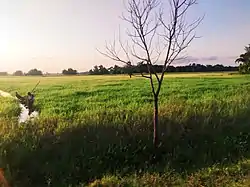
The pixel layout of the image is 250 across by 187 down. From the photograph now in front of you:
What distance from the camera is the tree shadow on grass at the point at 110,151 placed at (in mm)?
7785

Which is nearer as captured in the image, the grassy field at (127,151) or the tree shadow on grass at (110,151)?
the grassy field at (127,151)

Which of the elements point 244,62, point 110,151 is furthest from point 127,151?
point 244,62

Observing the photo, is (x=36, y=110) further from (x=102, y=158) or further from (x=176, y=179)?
(x=176, y=179)

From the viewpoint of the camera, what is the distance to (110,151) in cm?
874

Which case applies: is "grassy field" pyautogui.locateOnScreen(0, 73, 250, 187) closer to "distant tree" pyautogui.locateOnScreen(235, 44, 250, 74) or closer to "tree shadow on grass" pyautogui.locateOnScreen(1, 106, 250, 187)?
"tree shadow on grass" pyautogui.locateOnScreen(1, 106, 250, 187)

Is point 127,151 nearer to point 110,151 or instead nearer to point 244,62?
point 110,151

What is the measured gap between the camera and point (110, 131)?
9.84 meters

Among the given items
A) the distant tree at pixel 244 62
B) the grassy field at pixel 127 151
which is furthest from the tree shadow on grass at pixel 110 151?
the distant tree at pixel 244 62

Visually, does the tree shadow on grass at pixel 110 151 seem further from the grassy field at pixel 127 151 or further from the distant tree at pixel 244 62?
the distant tree at pixel 244 62

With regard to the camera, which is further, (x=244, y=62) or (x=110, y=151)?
(x=244, y=62)

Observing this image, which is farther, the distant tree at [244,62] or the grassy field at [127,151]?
the distant tree at [244,62]

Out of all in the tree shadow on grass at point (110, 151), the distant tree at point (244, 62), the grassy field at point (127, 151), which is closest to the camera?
the grassy field at point (127, 151)

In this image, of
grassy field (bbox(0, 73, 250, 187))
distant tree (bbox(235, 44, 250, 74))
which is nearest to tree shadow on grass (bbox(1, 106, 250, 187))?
grassy field (bbox(0, 73, 250, 187))

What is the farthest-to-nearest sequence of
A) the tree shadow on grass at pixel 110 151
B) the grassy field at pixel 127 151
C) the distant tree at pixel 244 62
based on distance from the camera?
the distant tree at pixel 244 62
the tree shadow on grass at pixel 110 151
the grassy field at pixel 127 151
